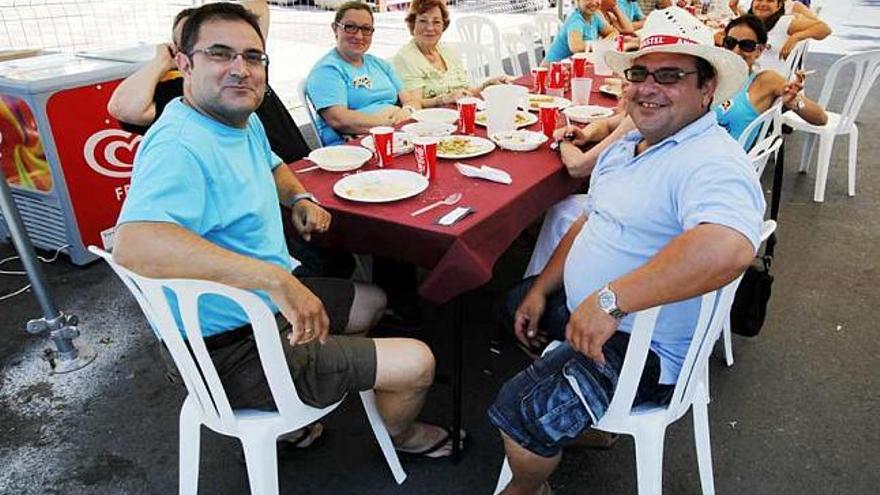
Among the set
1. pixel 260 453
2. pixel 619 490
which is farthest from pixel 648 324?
pixel 260 453

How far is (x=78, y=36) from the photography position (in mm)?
4344

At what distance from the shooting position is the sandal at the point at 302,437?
74.4 inches

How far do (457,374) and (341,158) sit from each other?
2.57 feet

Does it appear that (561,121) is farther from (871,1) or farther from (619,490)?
(871,1)

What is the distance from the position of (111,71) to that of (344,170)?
1617 mm

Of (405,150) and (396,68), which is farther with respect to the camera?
(396,68)

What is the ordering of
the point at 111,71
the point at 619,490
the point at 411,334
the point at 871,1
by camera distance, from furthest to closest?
1. the point at 871,1
2. the point at 111,71
3. the point at 411,334
4. the point at 619,490

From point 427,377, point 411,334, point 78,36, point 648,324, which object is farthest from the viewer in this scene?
point 78,36

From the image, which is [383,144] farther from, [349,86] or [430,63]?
[430,63]

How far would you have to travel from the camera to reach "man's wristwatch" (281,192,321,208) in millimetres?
1725

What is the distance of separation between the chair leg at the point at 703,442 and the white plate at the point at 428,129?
4.19ft

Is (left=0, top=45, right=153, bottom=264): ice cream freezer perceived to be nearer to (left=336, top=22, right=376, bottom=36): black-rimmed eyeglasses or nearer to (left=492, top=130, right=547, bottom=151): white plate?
(left=336, top=22, right=376, bottom=36): black-rimmed eyeglasses

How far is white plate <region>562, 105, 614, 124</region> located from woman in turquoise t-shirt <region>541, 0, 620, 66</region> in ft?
4.94

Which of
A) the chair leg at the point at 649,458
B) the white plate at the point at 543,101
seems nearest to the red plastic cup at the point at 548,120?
the white plate at the point at 543,101
